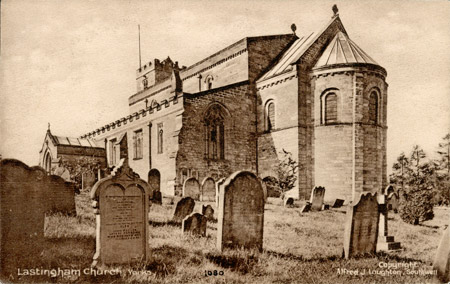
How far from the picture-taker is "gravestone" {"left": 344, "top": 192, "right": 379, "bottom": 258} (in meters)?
7.10

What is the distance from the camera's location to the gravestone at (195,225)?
7.58 meters

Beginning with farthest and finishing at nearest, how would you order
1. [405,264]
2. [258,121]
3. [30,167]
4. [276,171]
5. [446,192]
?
[258,121]
[276,171]
[446,192]
[405,264]
[30,167]

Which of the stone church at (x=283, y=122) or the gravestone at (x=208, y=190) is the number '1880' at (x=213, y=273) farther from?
the stone church at (x=283, y=122)

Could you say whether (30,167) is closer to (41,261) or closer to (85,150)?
(41,261)

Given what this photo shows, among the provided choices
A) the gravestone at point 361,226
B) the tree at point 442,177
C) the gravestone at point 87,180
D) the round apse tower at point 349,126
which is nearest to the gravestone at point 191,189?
the gravestone at point 87,180

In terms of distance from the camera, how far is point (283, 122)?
17.8m

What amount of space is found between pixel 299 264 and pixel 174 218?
369 centimetres

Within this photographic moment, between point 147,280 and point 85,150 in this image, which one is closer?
point 147,280

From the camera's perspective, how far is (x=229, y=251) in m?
6.56

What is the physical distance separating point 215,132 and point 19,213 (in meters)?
11.8

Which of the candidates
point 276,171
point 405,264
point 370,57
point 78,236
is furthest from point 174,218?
point 370,57

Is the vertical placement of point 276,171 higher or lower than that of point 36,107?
lower

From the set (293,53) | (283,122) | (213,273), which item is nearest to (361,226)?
(213,273)

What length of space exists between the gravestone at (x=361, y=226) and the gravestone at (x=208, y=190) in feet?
24.9
